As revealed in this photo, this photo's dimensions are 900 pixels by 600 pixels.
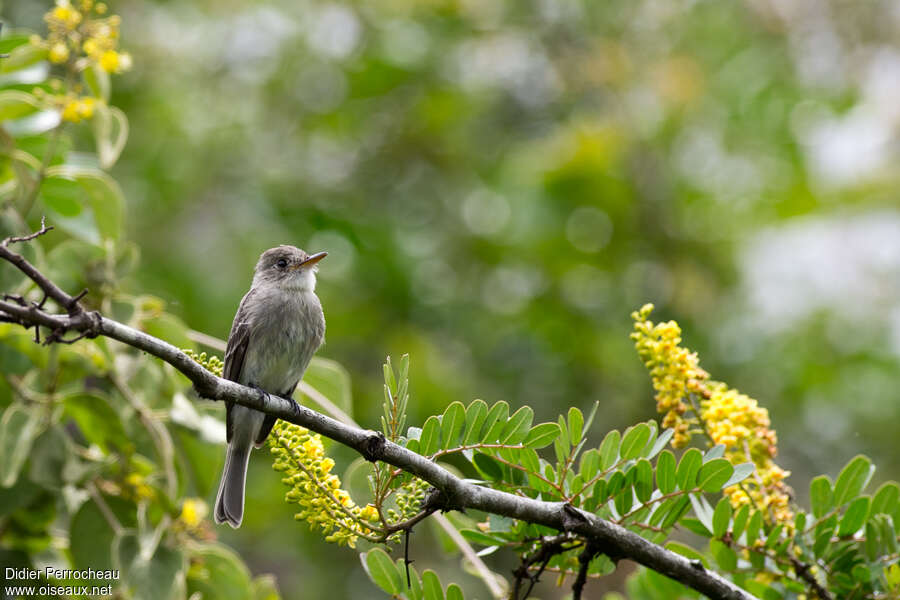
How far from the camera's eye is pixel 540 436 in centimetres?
247

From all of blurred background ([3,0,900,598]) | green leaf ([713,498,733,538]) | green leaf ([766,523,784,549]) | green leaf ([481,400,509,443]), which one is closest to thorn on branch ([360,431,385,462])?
green leaf ([481,400,509,443])

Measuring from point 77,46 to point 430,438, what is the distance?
5.81ft

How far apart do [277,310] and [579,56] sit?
5.28m

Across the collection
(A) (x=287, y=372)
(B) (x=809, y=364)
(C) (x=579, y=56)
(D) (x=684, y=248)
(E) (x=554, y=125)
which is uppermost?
(C) (x=579, y=56)

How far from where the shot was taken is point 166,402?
3.31 metres

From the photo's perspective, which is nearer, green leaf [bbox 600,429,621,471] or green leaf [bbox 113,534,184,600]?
green leaf [bbox 600,429,621,471]

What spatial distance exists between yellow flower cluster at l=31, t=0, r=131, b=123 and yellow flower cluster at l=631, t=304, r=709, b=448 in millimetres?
1888

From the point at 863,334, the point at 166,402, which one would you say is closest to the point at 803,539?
the point at 166,402

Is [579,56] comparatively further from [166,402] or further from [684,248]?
[166,402]

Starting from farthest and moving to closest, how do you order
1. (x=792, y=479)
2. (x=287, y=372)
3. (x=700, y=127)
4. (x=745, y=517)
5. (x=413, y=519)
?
(x=700, y=127) < (x=792, y=479) < (x=287, y=372) < (x=745, y=517) < (x=413, y=519)

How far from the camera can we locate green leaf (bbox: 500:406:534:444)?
245 centimetres

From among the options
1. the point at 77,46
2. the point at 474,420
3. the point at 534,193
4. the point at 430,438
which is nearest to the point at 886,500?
the point at 474,420

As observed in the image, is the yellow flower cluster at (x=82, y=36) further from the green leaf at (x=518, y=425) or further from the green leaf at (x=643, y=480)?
the green leaf at (x=643, y=480)

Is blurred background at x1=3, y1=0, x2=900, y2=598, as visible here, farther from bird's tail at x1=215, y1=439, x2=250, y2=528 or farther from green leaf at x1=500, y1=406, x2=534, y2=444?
green leaf at x1=500, y1=406, x2=534, y2=444
